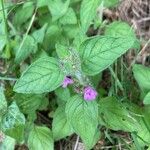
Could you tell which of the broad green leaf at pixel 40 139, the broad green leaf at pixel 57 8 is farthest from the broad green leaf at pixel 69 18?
the broad green leaf at pixel 40 139

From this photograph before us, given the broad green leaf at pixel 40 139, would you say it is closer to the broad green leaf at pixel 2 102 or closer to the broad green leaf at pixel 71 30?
the broad green leaf at pixel 2 102

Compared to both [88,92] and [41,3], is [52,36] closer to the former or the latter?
[41,3]

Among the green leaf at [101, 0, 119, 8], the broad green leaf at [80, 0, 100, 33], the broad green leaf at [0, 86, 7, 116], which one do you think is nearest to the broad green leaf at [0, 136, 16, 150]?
the broad green leaf at [0, 86, 7, 116]

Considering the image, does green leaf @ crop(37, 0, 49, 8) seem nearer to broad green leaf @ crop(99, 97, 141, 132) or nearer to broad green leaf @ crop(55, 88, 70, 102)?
broad green leaf @ crop(55, 88, 70, 102)

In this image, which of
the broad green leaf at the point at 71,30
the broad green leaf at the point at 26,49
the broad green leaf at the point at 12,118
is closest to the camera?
the broad green leaf at the point at 12,118

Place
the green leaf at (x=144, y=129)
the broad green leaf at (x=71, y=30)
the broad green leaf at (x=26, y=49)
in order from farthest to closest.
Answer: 1. the broad green leaf at (x=71, y=30)
2. the broad green leaf at (x=26, y=49)
3. the green leaf at (x=144, y=129)

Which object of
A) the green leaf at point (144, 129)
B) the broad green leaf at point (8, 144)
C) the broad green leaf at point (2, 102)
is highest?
the broad green leaf at point (2, 102)

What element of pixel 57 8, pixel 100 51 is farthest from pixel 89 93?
pixel 57 8

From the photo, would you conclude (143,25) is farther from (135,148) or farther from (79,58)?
(79,58)
